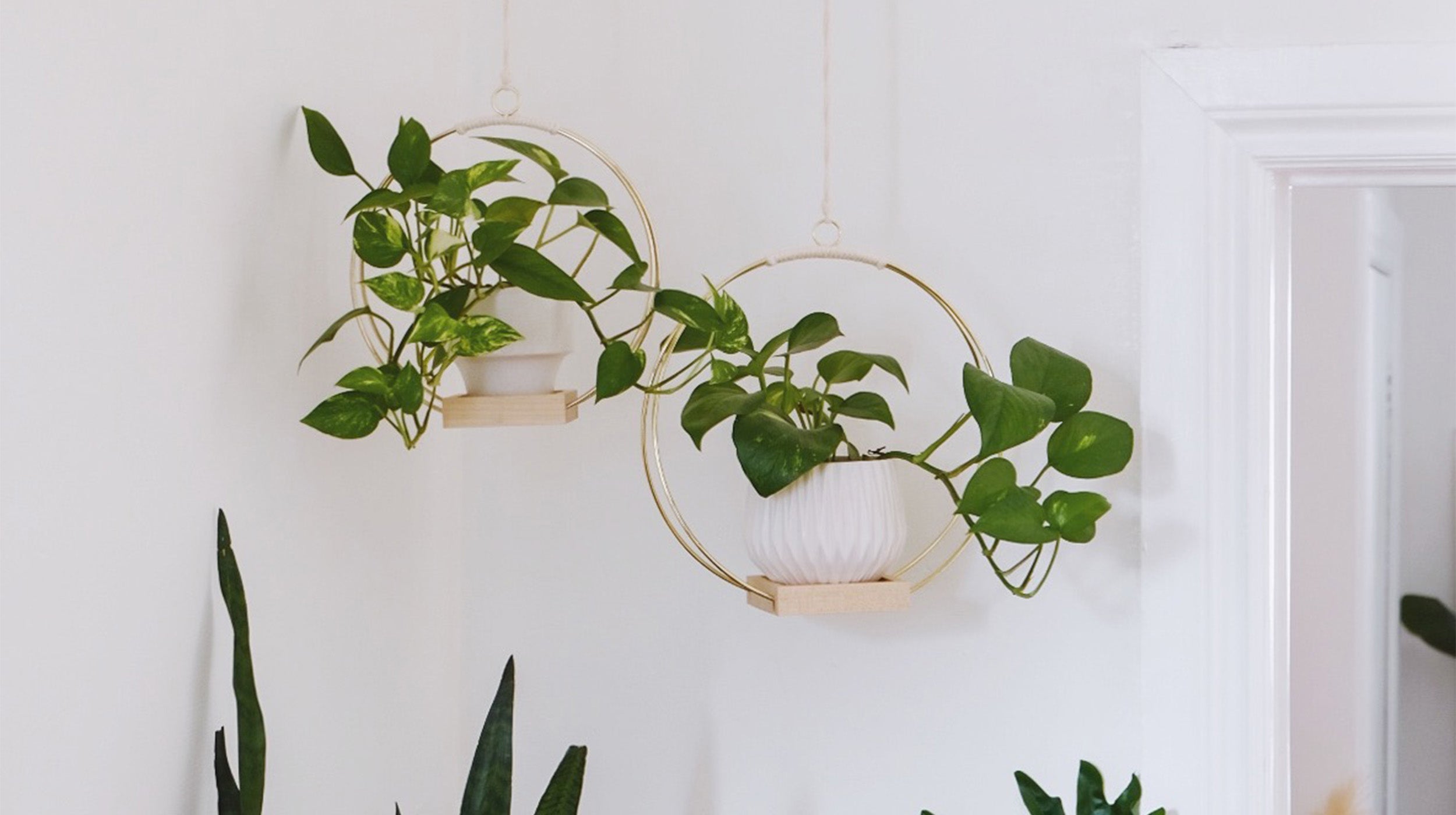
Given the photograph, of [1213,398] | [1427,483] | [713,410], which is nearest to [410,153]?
[713,410]

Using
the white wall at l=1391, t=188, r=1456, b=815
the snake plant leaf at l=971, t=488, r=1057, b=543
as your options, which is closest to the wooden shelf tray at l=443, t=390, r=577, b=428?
the snake plant leaf at l=971, t=488, r=1057, b=543

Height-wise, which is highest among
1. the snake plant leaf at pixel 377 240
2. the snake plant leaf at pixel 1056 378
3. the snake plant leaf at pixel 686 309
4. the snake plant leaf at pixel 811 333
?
the snake plant leaf at pixel 377 240

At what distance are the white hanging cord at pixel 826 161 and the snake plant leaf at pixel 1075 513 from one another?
11.7 inches

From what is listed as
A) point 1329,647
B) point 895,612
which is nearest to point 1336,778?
point 1329,647

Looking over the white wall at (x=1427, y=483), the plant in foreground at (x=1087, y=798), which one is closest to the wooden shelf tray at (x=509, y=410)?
the plant in foreground at (x=1087, y=798)

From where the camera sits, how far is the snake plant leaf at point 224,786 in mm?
706

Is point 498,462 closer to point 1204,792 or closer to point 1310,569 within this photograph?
point 1204,792

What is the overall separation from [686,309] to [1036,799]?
0.51m

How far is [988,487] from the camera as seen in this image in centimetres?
85

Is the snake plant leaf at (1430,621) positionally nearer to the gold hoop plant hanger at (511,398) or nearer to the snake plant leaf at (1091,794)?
the snake plant leaf at (1091,794)

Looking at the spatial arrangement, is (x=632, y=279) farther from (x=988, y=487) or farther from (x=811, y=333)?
(x=988, y=487)

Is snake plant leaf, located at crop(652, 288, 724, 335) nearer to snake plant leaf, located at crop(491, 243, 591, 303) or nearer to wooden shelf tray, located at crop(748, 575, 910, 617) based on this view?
snake plant leaf, located at crop(491, 243, 591, 303)

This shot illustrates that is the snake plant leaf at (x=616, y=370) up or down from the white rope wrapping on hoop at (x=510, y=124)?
down

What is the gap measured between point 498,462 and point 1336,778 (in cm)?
97
